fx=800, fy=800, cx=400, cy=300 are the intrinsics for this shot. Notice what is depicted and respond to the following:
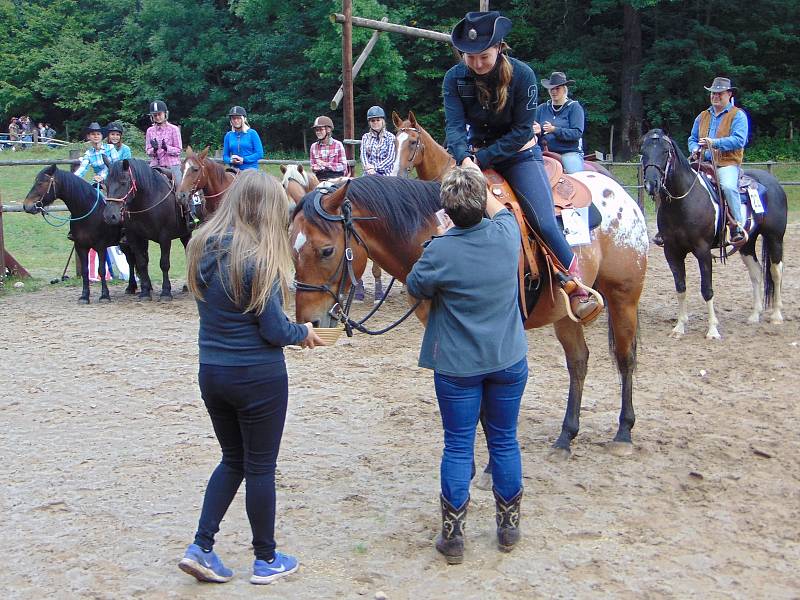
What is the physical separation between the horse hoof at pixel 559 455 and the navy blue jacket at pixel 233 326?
2494 millimetres

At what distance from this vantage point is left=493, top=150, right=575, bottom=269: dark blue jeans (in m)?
4.64

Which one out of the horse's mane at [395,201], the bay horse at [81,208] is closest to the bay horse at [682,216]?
the horse's mane at [395,201]

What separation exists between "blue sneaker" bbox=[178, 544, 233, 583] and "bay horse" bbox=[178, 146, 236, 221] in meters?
7.42

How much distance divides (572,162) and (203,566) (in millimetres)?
6227

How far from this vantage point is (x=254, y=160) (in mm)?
11953

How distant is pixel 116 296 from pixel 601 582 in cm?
945

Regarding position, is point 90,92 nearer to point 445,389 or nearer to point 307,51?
point 307,51

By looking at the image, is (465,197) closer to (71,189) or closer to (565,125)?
(565,125)

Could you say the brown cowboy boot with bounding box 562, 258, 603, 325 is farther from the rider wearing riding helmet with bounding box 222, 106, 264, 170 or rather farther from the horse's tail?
the rider wearing riding helmet with bounding box 222, 106, 264, 170

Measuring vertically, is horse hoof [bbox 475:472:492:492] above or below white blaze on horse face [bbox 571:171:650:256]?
below

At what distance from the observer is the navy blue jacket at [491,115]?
14.9 feet

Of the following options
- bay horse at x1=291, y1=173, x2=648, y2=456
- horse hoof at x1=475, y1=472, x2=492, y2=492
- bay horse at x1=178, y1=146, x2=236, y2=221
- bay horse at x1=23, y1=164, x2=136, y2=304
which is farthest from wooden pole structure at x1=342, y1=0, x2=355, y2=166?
horse hoof at x1=475, y1=472, x2=492, y2=492

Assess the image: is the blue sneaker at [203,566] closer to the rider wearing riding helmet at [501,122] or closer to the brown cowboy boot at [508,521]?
the brown cowboy boot at [508,521]

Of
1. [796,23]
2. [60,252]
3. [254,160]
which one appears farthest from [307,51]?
[254,160]
